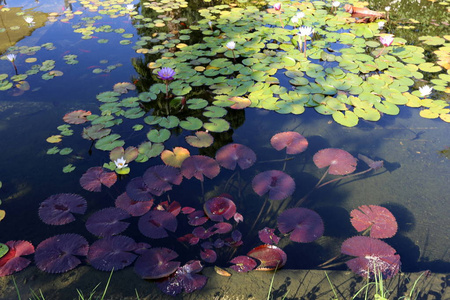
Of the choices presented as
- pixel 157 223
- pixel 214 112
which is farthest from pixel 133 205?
pixel 214 112

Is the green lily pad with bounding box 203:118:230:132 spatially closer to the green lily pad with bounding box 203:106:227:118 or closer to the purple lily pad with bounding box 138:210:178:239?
the green lily pad with bounding box 203:106:227:118

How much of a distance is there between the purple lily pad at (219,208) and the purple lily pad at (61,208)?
78cm

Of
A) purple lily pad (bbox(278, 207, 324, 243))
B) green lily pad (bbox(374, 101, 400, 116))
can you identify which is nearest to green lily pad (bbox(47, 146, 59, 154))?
purple lily pad (bbox(278, 207, 324, 243))

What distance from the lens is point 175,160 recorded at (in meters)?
2.31

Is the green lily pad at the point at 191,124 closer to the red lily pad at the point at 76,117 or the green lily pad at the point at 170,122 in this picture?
the green lily pad at the point at 170,122

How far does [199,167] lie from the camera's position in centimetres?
223

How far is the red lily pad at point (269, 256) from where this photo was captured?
1.66m

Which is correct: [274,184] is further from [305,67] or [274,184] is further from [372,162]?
[305,67]

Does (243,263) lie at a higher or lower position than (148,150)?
lower

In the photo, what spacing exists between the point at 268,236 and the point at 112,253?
2.83ft

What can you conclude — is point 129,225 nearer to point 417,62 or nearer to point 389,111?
point 389,111

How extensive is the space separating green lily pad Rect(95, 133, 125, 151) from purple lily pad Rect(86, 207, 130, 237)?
0.62 meters

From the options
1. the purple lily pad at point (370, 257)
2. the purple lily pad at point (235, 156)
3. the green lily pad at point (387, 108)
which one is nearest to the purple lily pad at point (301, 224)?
the purple lily pad at point (370, 257)

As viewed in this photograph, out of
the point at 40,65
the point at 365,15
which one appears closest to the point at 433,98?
the point at 365,15
